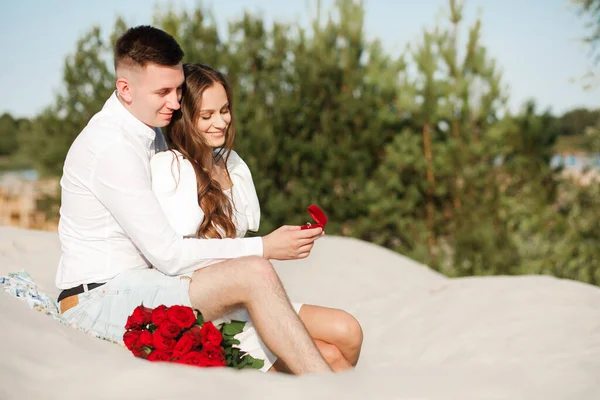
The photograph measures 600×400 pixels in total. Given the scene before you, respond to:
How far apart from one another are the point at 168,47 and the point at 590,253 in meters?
5.56

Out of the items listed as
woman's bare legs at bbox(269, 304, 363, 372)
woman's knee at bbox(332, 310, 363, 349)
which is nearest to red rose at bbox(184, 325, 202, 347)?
woman's bare legs at bbox(269, 304, 363, 372)

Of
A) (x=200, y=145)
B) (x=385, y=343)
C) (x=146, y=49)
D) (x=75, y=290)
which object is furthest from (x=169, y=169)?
(x=385, y=343)

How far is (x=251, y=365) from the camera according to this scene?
3.13 m

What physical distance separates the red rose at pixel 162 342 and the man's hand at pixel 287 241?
22.1 inches

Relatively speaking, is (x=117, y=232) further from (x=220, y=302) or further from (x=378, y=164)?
(x=378, y=164)

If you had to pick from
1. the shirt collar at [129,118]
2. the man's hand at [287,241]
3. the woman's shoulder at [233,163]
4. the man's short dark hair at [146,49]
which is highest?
the man's short dark hair at [146,49]

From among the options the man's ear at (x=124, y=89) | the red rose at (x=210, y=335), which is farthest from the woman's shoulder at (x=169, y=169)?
the red rose at (x=210, y=335)

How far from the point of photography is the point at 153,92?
3088 millimetres

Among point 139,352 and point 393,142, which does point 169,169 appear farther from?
point 393,142

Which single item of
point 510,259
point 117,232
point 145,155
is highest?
point 145,155

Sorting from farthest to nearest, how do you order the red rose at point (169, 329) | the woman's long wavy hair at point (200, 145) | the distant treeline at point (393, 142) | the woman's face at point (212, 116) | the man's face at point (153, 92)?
the distant treeline at point (393, 142), the woman's face at point (212, 116), the woman's long wavy hair at point (200, 145), the man's face at point (153, 92), the red rose at point (169, 329)

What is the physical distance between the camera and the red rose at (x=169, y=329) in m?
2.78

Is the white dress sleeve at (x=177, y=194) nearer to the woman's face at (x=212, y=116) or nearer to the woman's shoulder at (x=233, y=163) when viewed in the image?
the woman's face at (x=212, y=116)

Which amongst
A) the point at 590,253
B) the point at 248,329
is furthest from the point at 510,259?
the point at 248,329
